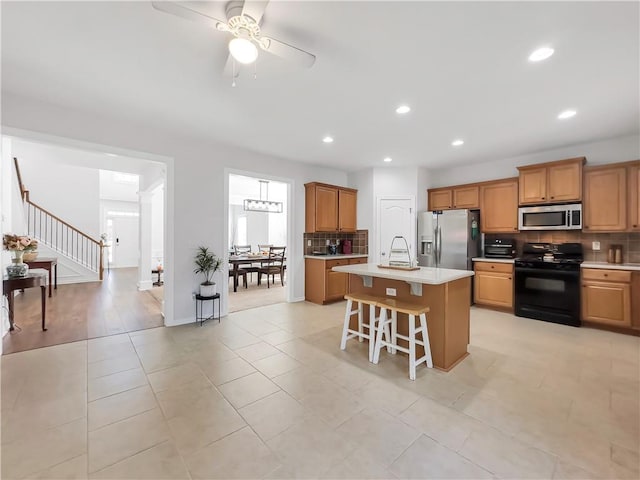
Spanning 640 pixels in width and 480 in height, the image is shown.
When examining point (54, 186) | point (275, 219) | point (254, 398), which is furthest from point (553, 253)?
point (54, 186)

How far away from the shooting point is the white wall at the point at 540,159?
3.93m

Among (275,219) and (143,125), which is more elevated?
(143,125)

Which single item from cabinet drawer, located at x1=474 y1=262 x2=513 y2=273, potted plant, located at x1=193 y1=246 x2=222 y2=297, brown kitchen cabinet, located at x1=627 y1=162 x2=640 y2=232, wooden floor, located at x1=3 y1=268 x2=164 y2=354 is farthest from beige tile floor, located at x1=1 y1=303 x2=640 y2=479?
brown kitchen cabinet, located at x1=627 y1=162 x2=640 y2=232

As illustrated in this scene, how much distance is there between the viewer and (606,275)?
3.71m

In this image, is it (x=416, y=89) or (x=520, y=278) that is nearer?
(x=416, y=89)

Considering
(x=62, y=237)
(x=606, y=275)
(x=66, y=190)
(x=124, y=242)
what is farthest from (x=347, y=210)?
(x=124, y=242)

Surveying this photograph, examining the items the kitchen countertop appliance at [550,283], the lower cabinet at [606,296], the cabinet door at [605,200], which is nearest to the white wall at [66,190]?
the kitchen countertop appliance at [550,283]

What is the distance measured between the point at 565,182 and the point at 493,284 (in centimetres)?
181

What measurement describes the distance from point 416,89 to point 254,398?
120 inches

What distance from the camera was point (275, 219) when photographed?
1045 cm

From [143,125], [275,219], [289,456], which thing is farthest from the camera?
[275,219]

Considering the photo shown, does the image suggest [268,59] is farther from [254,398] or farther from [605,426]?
[605,426]

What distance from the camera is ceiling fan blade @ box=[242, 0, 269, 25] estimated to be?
4.91 feet

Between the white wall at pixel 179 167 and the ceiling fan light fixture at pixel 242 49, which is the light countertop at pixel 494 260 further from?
the ceiling fan light fixture at pixel 242 49
